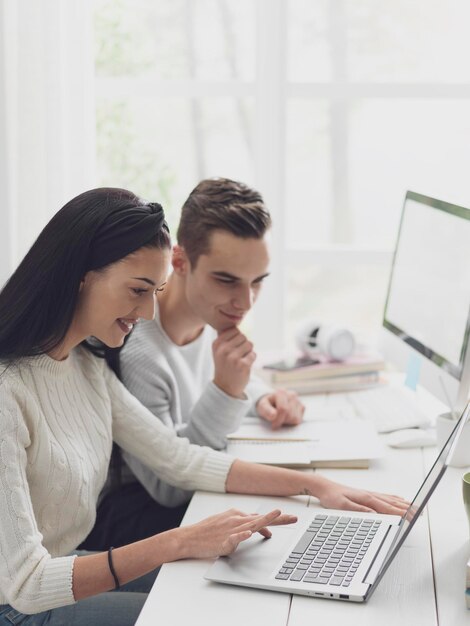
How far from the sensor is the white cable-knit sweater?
125cm

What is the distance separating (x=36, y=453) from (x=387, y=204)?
1956mm

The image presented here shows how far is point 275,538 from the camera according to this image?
4.45 ft

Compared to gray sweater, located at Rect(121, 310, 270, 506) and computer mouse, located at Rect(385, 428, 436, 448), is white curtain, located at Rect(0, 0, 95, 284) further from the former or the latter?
computer mouse, located at Rect(385, 428, 436, 448)

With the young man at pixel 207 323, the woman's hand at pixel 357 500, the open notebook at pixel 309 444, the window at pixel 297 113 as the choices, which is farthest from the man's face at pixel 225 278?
the window at pixel 297 113

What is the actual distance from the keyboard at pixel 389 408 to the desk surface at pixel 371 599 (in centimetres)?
47

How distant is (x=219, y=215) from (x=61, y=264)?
1.81 ft

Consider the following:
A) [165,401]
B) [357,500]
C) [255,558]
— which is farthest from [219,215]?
[255,558]

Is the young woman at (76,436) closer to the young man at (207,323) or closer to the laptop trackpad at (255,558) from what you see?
the laptop trackpad at (255,558)

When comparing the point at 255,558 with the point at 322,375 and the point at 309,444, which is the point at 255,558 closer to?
the point at 309,444

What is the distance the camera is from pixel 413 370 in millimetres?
2086

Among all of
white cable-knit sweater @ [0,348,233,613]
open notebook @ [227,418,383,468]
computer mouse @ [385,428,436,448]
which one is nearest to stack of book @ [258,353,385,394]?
open notebook @ [227,418,383,468]

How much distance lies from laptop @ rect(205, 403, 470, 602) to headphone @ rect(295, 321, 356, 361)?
86cm

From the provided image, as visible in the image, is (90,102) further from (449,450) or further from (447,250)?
(449,450)

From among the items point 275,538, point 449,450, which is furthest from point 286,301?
point 449,450
